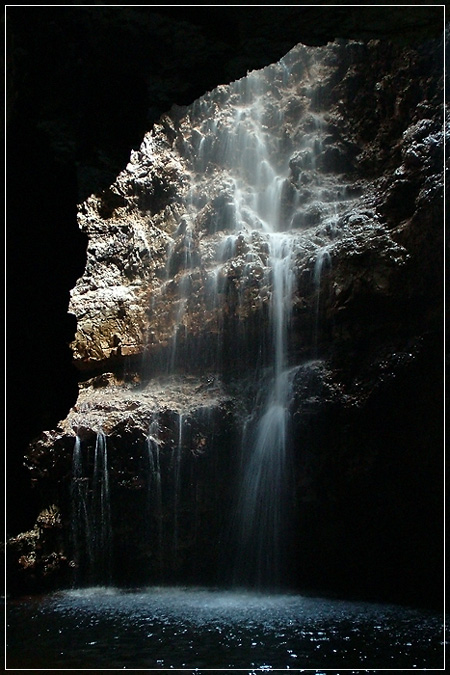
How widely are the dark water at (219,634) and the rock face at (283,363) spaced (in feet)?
5.77

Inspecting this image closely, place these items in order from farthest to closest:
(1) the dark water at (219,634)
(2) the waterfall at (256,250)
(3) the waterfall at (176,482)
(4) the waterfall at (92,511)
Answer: (3) the waterfall at (176,482)
(4) the waterfall at (92,511)
(2) the waterfall at (256,250)
(1) the dark water at (219,634)

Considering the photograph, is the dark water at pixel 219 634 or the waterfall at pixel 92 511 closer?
the dark water at pixel 219 634

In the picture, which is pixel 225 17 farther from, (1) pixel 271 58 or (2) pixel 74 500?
(2) pixel 74 500

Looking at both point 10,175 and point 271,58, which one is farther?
point 271,58

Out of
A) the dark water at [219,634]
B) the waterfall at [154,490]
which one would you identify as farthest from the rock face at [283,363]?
the dark water at [219,634]

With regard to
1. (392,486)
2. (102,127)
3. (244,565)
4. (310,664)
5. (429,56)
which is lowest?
(244,565)

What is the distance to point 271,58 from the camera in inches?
237

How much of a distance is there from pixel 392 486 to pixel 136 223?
10327 millimetres

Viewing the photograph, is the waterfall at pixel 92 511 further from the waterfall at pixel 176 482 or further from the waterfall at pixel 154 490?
the waterfall at pixel 176 482

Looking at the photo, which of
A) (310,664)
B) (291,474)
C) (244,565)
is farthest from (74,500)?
(310,664)

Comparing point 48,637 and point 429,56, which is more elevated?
point 429,56

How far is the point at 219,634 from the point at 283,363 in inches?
259

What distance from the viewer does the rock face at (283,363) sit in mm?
10750

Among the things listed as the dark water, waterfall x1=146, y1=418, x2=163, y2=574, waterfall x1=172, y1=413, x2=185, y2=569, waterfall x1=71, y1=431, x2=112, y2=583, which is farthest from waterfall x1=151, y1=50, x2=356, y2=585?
the dark water
